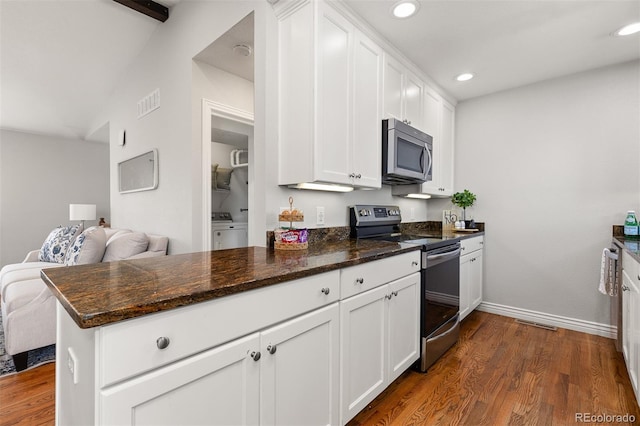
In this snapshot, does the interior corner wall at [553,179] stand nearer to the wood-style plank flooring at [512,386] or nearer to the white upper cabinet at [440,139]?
the white upper cabinet at [440,139]

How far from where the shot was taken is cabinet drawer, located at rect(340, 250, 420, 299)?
4.61 ft

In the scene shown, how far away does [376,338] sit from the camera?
62.8 inches

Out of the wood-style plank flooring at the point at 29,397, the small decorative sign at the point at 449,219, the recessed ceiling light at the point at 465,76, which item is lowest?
the wood-style plank flooring at the point at 29,397

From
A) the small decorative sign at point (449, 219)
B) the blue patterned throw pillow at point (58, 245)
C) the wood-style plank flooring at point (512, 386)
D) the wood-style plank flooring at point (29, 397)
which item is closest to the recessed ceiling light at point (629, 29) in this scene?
the small decorative sign at point (449, 219)

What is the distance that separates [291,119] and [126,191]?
2718 mm

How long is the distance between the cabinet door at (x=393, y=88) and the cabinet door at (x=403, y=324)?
132cm

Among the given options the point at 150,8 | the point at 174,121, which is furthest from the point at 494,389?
the point at 150,8

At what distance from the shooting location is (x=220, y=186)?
183 inches

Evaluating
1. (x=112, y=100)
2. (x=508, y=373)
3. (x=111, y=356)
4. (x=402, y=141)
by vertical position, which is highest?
(x=112, y=100)

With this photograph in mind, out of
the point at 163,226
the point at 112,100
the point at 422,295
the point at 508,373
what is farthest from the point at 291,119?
the point at 112,100

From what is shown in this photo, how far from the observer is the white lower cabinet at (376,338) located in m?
1.42

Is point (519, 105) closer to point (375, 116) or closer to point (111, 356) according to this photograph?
point (375, 116)

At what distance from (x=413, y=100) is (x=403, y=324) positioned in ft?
6.38

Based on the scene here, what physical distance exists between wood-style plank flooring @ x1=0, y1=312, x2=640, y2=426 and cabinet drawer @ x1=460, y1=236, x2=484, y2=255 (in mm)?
794
